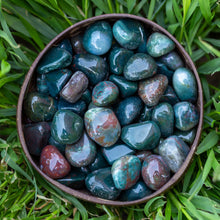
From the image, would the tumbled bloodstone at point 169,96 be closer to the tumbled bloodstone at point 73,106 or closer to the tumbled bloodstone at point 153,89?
the tumbled bloodstone at point 153,89

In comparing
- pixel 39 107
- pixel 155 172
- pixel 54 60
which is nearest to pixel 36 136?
pixel 39 107

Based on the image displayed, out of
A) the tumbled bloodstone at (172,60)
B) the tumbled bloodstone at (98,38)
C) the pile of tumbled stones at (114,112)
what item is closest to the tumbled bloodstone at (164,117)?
the pile of tumbled stones at (114,112)

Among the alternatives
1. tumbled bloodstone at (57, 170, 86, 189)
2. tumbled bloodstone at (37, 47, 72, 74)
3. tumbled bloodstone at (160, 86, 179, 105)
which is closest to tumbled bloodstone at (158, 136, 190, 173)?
tumbled bloodstone at (160, 86, 179, 105)

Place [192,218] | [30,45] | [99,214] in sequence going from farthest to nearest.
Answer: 1. [30,45]
2. [99,214]
3. [192,218]

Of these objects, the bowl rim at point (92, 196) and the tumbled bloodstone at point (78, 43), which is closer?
the bowl rim at point (92, 196)

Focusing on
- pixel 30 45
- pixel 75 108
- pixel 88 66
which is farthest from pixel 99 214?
pixel 30 45

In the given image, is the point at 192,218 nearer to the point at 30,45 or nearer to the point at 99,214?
the point at 99,214

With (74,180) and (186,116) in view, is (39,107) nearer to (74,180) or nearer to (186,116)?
(74,180)

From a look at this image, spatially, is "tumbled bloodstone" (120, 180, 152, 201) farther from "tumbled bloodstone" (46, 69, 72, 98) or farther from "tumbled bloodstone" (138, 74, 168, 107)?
"tumbled bloodstone" (46, 69, 72, 98)
